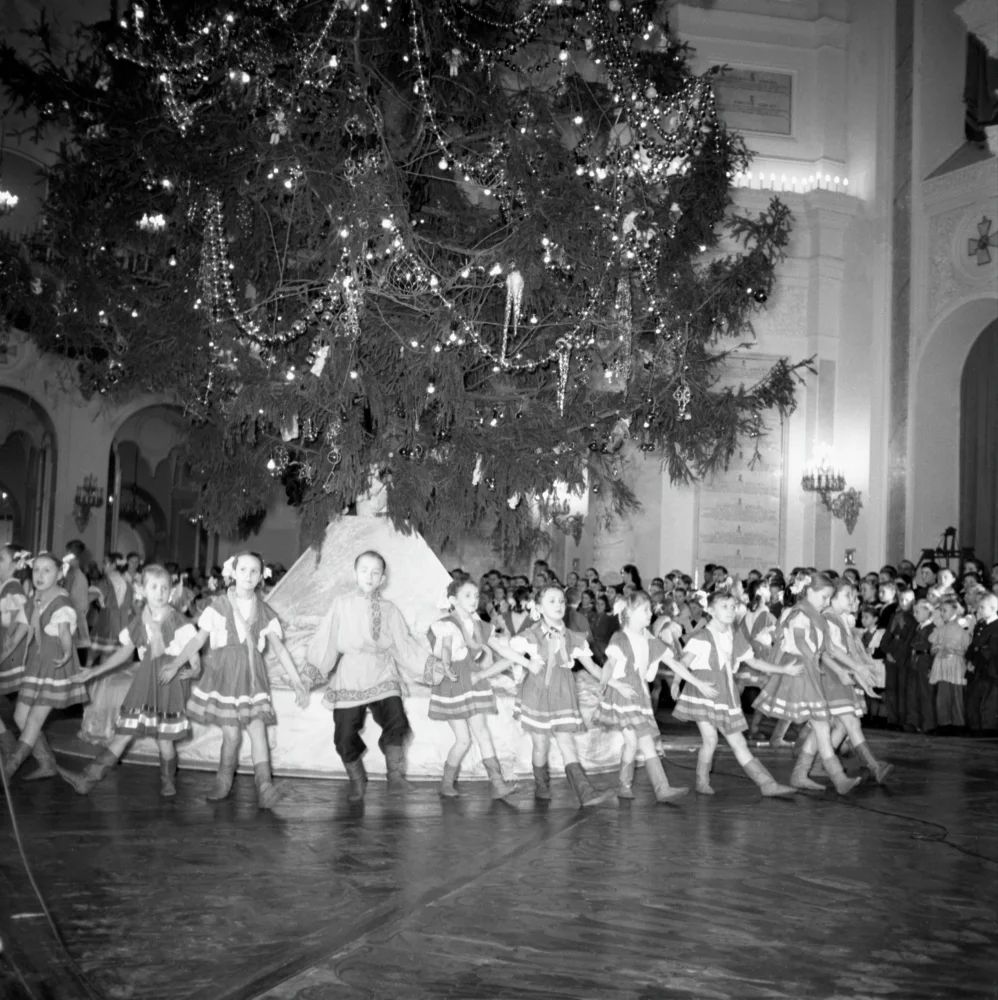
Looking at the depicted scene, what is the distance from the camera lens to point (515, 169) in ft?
34.2

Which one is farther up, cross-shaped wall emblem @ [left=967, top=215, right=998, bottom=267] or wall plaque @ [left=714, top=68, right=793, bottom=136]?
wall plaque @ [left=714, top=68, right=793, bottom=136]

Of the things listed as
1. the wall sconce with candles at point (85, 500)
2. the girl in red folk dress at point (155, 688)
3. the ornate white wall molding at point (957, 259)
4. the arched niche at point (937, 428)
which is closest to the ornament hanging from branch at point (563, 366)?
the girl in red folk dress at point (155, 688)

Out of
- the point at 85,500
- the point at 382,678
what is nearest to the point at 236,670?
the point at 382,678

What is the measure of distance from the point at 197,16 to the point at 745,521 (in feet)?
45.3

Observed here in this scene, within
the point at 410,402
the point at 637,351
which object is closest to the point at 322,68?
the point at 410,402

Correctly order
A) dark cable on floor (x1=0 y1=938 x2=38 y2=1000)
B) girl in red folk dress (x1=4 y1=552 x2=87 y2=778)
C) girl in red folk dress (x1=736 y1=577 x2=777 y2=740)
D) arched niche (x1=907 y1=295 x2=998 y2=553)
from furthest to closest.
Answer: arched niche (x1=907 y1=295 x2=998 y2=553)
girl in red folk dress (x1=736 y1=577 x2=777 y2=740)
girl in red folk dress (x1=4 y1=552 x2=87 y2=778)
dark cable on floor (x1=0 y1=938 x2=38 y2=1000)

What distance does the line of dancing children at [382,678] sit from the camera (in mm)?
9039

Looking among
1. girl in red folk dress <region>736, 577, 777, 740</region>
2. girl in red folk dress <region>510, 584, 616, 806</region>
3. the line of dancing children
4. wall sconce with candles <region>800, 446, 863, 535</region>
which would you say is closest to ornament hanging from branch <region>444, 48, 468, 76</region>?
the line of dancing children

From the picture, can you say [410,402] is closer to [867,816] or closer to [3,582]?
[3,582]

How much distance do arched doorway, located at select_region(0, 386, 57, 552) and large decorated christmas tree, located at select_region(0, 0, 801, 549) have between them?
1345 cm

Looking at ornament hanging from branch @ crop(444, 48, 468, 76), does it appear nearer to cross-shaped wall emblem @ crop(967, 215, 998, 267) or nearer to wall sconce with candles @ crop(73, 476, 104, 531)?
cross-shaped wall emblem @ crop(967, 215, 998, 267)

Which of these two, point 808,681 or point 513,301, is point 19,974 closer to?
point 808,681

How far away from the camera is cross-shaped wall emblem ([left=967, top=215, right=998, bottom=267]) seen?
69.4ft

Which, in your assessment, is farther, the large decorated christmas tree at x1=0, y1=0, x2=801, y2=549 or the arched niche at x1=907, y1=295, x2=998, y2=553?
the arched niche at x1=907, y1=295, x2=998, y2=553
